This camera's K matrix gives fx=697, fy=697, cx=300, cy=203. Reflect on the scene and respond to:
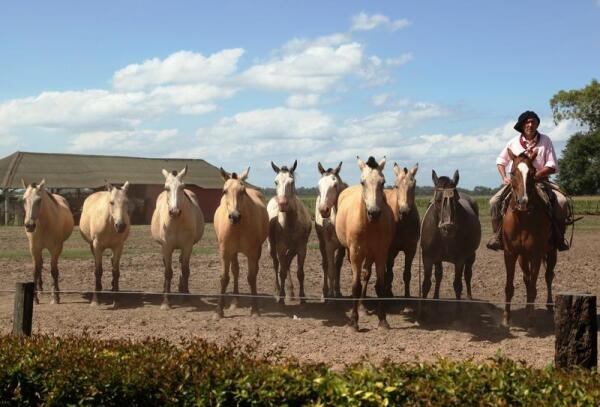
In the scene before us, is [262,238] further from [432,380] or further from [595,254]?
[595,254]


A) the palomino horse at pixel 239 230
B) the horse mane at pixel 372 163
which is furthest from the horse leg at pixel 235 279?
the horse mane at pixel 372 163

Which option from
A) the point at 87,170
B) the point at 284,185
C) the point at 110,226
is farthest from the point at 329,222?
the point at 87,170

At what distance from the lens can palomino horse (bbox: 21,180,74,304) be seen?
1198 cm

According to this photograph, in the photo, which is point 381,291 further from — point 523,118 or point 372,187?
point 523,118

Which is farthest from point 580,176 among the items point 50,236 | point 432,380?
point 432,380

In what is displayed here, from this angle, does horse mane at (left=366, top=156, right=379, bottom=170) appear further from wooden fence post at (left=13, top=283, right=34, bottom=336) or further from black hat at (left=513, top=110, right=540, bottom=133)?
wooden fence post at (left=13, top=283, right=34, bottom=336)

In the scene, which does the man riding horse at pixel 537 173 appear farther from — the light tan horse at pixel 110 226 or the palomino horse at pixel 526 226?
the light tan horse at pixel 110 226

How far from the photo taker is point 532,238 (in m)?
9.62

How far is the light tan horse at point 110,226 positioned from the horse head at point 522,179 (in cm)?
648

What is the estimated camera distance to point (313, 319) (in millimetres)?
10562

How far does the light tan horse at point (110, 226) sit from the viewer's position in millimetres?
12000

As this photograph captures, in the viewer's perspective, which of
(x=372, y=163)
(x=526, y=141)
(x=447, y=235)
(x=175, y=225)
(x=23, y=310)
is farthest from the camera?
(x=175, y=225)

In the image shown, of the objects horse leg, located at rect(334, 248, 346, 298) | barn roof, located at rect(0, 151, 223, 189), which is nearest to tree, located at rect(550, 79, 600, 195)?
barn roof, located at rect(0, 151, 223, 189)

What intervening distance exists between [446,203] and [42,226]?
706cm
